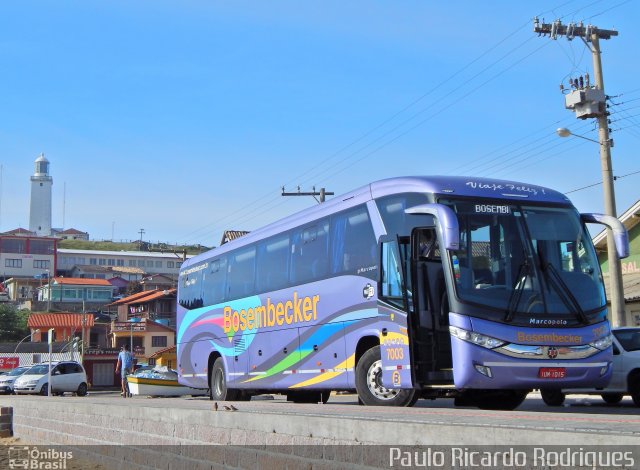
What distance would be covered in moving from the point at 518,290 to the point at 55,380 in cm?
3375

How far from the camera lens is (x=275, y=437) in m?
7.56

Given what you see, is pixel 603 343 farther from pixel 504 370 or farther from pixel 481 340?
pixel 481 340

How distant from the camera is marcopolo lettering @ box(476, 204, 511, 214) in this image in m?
11.5

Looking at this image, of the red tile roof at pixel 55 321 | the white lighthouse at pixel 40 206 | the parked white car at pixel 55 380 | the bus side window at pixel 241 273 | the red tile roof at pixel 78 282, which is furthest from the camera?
the white lighthouse at pixel 40 206

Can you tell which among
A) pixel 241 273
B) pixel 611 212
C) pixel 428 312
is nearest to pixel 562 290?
pixel 428 312

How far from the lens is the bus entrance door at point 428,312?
1127cm

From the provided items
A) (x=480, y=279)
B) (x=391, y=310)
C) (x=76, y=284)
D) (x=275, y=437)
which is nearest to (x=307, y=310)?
(x=391, y=310)

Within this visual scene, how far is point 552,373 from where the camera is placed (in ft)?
34.8

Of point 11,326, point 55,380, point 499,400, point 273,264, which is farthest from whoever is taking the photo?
point 11,326

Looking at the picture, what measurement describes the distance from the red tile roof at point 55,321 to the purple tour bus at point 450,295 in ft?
228

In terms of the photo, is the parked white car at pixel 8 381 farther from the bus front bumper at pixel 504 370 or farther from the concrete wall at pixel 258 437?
the bus front bumper at pixel 504 370

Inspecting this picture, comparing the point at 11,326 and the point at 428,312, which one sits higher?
the point at 11,326

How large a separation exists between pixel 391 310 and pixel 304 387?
3706 mm

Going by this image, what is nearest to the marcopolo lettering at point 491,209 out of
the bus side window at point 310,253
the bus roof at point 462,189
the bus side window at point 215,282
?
the bus roof at point 462,189
